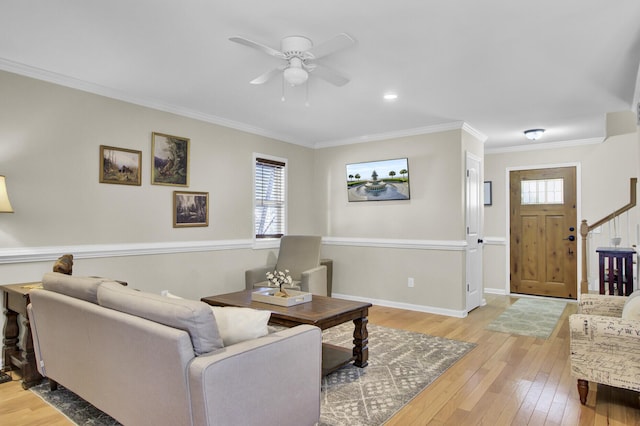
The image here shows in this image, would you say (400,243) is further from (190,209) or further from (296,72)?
(296,72)

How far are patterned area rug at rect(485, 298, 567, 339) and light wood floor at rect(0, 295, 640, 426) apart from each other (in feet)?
1.53

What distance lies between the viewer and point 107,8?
87.6 inches

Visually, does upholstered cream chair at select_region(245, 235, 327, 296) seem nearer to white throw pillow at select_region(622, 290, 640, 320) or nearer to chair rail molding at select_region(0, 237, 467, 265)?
chair rail molding at select_region(0, 237, 467, 265)

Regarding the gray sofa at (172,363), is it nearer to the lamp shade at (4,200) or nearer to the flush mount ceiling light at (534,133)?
the lamp shade at (4,200)

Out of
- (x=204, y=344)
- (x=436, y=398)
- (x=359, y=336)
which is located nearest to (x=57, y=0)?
(x=204, y=344)

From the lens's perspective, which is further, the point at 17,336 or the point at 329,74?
the point at 17,336

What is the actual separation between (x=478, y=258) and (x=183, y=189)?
12.8 feet

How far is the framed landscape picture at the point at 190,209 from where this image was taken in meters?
4.18

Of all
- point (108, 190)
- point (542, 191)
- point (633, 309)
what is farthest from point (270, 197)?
point (542, 191)

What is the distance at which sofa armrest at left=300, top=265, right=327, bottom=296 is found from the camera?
4480mm

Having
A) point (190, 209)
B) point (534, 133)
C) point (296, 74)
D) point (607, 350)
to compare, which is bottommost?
point (607, 350)

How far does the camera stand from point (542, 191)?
6059mm

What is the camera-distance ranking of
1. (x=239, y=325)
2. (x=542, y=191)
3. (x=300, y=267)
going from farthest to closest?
(x=542, y=191) → (x=300, y=267) → (x=239, y=325)

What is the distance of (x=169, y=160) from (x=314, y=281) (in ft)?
6.93
